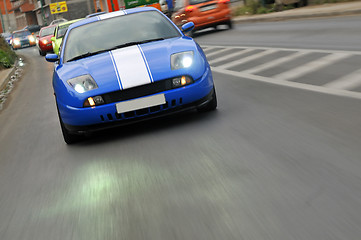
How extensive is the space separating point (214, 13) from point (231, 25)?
1.29 meters

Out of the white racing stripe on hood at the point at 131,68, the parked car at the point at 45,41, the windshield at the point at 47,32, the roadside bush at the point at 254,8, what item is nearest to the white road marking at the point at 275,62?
the white racing stripe on hood at the point at 131,68

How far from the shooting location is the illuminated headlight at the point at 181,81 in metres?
5.61

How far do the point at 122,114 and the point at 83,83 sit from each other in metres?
0.54

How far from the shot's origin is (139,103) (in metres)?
5.54

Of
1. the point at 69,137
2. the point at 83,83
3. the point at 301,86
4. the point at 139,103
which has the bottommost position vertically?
the point at 301,86

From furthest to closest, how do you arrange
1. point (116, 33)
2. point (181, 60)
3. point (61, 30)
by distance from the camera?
point (61, 30)
point (116, 33)
point (181, 60)

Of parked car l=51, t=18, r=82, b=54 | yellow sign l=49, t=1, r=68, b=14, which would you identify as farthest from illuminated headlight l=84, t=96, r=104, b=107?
yellow sign l=49, t=1, r=68, b=14

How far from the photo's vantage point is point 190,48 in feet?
19.9

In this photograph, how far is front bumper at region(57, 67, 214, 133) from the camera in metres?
5.55

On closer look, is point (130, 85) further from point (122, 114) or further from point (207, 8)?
point (207, 8)

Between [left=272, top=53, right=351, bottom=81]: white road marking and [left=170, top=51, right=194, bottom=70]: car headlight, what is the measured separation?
99.0 inches

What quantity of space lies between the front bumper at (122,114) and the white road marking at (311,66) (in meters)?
2.64

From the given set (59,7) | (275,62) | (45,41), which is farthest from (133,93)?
(59,7)

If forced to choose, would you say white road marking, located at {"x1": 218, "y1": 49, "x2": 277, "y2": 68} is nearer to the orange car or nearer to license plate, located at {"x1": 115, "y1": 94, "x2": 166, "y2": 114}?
license plate, located at {"x1": 115, "y1": 94, "x2": 166, "y2": 114}
